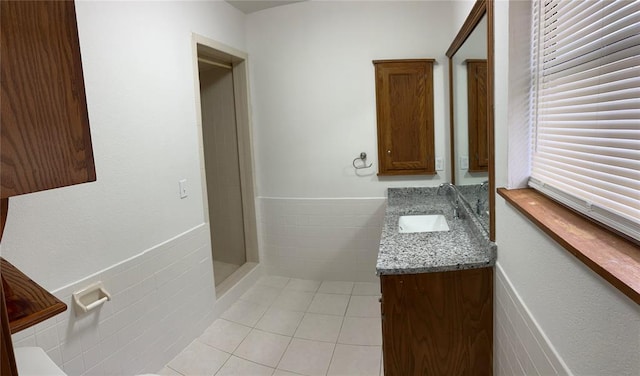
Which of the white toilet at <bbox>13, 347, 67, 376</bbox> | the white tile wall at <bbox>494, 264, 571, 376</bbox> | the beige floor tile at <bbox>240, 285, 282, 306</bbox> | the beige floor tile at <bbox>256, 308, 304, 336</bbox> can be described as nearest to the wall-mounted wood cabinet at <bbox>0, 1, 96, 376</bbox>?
the white toilet at <bbox>13, 347, 67, 376</bbox>

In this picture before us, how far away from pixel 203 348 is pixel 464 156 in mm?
2120

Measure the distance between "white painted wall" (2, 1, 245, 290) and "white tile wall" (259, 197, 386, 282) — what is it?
968mm

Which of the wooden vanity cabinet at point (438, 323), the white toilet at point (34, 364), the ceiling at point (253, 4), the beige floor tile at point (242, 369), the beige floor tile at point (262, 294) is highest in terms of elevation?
the ceiling at point (253, 4)

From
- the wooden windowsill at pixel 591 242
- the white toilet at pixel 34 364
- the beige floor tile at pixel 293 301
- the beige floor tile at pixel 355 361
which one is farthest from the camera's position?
the beige floor tile at pixel 293 301

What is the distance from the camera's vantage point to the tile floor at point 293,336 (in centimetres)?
211

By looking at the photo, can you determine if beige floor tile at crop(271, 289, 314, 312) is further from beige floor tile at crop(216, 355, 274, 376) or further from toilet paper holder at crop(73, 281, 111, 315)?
toilet paper holder at crop(73, 281, 111, 315)

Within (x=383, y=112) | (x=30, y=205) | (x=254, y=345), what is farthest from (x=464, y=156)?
(x=30, y=205)

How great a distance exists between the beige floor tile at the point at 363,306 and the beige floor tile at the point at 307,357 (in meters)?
0.45

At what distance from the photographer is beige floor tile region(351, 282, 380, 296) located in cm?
301

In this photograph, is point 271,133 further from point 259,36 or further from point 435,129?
point 435,129

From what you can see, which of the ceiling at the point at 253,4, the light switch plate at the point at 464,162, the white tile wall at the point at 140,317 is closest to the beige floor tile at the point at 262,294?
the white tile wall at the point at 140,317

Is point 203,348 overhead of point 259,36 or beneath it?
beneath

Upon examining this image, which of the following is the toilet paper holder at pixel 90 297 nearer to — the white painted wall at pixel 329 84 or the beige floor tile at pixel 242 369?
the beige floor tile at pixel 242 369

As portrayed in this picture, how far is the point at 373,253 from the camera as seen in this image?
124 inches
